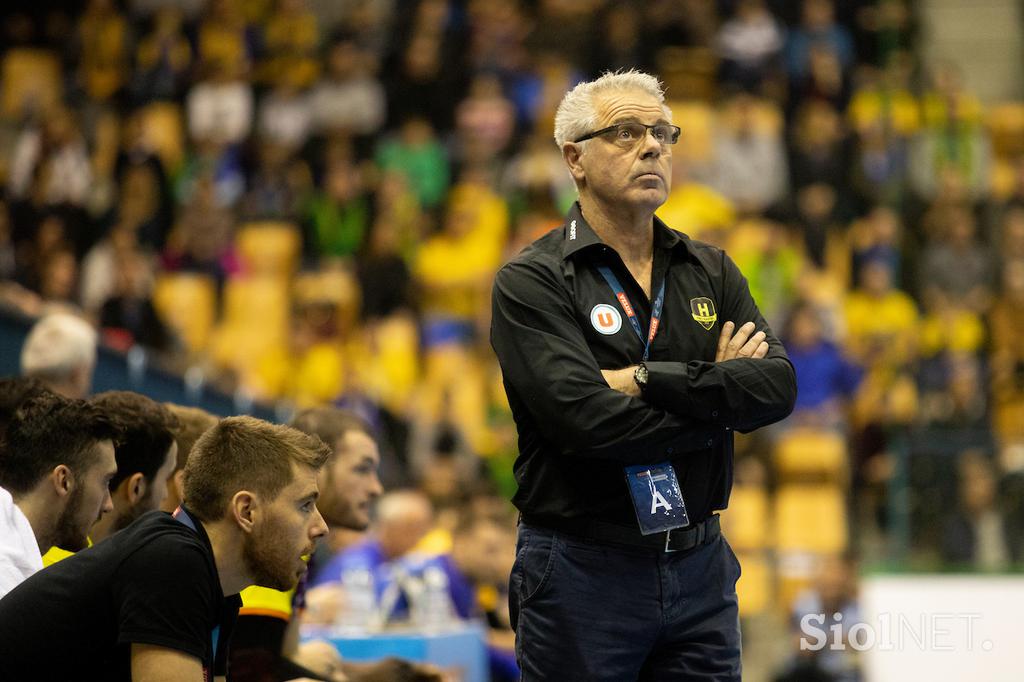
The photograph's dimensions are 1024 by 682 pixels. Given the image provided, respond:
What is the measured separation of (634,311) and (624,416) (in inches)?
15.1

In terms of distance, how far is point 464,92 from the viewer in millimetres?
15625

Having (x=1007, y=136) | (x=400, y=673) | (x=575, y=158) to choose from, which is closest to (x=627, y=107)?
(x=575, y=158)

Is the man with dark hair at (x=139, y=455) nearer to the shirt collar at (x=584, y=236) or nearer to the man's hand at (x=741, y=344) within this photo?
the shirt collar at (x=584, y=236)

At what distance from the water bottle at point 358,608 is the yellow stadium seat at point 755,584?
3762 mm

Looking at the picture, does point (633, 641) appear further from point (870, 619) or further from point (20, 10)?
point (20, 10)

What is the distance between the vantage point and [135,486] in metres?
4.49

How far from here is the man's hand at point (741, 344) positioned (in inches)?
156

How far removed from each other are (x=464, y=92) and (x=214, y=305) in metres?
3.54

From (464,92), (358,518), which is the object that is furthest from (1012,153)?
(358,518)

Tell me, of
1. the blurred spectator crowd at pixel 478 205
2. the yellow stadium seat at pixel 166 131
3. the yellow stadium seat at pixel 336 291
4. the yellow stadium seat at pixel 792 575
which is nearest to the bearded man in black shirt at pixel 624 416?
the blurred spectator crowd at pixel 478 205

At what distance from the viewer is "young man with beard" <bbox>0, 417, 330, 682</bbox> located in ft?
11.3

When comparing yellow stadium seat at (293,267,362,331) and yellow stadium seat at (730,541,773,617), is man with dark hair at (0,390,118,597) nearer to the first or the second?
yellow stadium seat at (730,541,773,617)

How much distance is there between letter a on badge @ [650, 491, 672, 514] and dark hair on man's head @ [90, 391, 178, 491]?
5.33 feet

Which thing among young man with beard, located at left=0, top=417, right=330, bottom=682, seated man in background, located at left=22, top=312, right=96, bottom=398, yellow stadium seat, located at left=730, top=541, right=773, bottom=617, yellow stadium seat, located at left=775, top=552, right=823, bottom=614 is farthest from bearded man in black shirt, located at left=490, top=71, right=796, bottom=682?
yellow stadium seat, located at left=730, top=541, right=773, bottom=617
